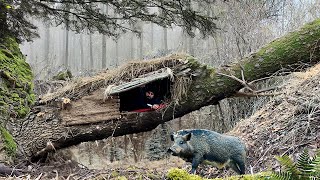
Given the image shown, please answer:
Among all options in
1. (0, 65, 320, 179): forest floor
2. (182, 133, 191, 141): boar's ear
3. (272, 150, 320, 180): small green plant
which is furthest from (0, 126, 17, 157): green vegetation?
(272, 150, 320, 180): small green plant

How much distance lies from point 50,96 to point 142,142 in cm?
545

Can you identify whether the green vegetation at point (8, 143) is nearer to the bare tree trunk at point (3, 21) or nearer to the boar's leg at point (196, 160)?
the bare tree trunk at point (3, 21)

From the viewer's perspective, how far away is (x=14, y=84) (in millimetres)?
5691

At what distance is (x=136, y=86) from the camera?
204 inches

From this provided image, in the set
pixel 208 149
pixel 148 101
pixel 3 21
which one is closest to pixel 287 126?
pixel 208 149

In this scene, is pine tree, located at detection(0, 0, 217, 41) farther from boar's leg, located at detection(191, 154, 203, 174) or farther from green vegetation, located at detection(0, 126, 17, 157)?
boar's leg, located at detection(191, 154, 203, 174)

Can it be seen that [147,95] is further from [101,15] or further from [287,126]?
[101,15]

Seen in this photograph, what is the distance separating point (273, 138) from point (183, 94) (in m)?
1.58

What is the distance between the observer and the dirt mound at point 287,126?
377 centimetres

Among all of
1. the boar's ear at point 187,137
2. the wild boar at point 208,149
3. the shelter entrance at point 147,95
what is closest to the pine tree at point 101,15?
the shelter entrance at point 147,95

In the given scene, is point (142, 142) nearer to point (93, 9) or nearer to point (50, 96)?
point (93, 9)

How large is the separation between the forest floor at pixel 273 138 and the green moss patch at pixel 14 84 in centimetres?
92

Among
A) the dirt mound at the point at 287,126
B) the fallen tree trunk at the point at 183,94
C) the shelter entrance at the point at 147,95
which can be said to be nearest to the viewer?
the dirt mound at the point at 287,126

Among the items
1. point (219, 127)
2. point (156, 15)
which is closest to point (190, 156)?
point (156, 15)
